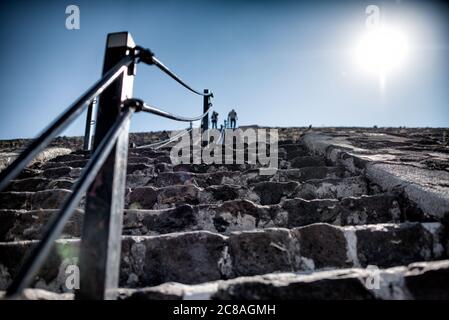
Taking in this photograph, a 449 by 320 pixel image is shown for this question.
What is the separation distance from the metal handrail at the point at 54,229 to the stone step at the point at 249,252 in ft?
2.02

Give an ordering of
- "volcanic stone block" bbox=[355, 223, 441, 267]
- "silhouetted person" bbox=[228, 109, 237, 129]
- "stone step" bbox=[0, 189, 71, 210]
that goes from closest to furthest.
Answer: "volcanic stone block" bbox=[355, 223, 441, 267], "stone step" bbox=[0, 189, 71, 210], "silhouetted person" bbox=[228, 109, 237, 129]

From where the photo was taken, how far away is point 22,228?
69.2 inches

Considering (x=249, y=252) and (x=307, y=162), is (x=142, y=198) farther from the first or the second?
(x=307, y=162)

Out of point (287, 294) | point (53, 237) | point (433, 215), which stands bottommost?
point (287, 294)

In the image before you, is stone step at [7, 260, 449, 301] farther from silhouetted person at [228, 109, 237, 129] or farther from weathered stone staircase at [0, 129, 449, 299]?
silhouetted person at [228, 109, 237, 129]

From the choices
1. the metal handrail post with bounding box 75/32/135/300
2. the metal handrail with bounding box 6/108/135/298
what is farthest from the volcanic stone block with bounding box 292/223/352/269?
the metal handrail with bounding box 6/108/135/298

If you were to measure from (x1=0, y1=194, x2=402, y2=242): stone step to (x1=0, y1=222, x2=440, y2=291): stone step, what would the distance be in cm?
30

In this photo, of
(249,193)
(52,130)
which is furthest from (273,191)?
(52,130)

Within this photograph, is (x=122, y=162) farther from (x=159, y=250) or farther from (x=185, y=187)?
(x=185, y=187)

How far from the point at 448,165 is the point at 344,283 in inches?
70.1

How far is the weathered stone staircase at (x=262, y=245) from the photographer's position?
1.02 metres

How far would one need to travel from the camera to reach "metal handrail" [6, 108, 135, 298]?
1.99 ft

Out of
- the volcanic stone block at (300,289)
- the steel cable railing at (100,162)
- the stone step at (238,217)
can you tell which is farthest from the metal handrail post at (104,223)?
the stone step at (238,217)

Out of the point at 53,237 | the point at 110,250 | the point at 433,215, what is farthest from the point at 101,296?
the point at 433,215
